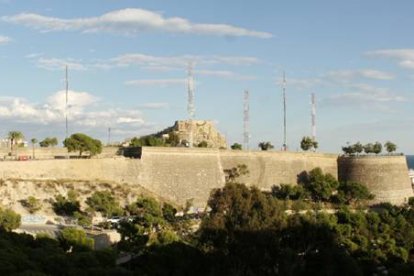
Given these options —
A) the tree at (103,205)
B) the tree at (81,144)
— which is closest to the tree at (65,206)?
the tree at (103,205)

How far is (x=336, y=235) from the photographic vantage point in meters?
39.3

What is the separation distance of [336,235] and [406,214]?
39.3 ft

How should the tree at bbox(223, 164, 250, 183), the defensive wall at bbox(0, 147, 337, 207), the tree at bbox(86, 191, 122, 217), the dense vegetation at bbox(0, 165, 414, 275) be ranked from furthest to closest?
the tree at bbox(223, 164, 250, 183) < the defensive wall at bbox(0, 147, 337, 207) < the tree at bbox(86, 191, 122, 217) < the dense vegetation at bbox(0, 165, 414, 275)

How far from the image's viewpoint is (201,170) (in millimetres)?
58969

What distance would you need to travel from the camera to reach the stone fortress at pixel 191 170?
50156mm

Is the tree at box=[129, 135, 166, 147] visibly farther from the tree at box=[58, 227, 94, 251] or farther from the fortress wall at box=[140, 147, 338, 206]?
the tree at box=[58, 227, 94, 251]

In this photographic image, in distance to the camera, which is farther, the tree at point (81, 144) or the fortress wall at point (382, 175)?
the fortress wall at point (382, 175)

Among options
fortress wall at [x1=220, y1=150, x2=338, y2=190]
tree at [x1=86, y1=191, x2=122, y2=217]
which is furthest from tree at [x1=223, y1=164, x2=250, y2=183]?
tree at [x1=86, y1=191, x2=122, y2=217]

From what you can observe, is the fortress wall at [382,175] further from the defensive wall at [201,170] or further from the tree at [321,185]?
the tree at [321,185]

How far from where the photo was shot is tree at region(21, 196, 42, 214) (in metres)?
45.8

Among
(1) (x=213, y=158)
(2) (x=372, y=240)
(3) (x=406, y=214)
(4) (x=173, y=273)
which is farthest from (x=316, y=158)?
(4) (x=173, y=273)

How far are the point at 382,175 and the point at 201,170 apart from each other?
18342 mm

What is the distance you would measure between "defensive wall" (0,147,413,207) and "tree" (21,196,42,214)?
116 inches

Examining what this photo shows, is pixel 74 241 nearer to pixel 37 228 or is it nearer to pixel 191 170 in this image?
pixel 37 228
